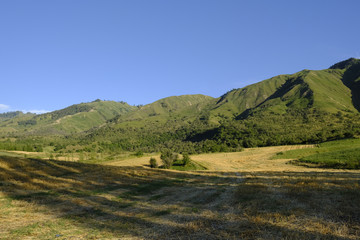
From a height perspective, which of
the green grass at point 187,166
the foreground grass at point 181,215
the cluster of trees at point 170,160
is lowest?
the green grass at point 187,166

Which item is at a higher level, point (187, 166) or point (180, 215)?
point (180, 215)

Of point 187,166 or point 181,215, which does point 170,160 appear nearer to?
point 187,166

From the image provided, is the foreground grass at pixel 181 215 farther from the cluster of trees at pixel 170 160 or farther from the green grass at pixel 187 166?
the green grass at pixel 187 166

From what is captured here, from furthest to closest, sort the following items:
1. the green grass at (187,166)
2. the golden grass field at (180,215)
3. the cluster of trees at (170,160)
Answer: the green grass at (187,166)
the cluster of trees at (170,160)
the golden grass field at (180,215)

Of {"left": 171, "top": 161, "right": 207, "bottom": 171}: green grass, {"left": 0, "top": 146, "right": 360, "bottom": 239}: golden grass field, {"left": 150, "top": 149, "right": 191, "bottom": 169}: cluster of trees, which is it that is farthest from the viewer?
{"left": 171, "top": 161, "right": 207, "bottom": 171}: green grass

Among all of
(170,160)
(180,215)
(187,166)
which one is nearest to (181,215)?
(180,215)

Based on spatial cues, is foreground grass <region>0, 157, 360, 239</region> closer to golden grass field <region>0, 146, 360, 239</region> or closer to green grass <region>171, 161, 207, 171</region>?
golden grass field <region>0, 146, 360, 239</region>

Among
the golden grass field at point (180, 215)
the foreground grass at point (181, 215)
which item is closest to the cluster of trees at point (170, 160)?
the golden grass field at point (180, 215)

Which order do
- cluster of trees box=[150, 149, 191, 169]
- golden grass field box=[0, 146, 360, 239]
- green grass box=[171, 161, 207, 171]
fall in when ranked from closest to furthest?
golden grass field box=[0, 146, 360, 239] < cluster of trees box=[150, 149, 191, 169] < green grass box=[171, 161, 207, 171]

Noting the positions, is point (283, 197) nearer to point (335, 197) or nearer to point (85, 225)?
point (335, 197)

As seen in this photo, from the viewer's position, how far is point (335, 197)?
14.0 m

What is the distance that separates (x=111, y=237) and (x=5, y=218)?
6391 millimetres

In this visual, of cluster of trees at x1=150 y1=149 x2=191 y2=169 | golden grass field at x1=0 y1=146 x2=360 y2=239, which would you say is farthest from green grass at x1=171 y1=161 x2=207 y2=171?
golden grass field at x1=0 y1=146 x2=360 y2=239

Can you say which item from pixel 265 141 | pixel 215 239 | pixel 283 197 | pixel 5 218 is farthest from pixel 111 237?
pixel 265 141
